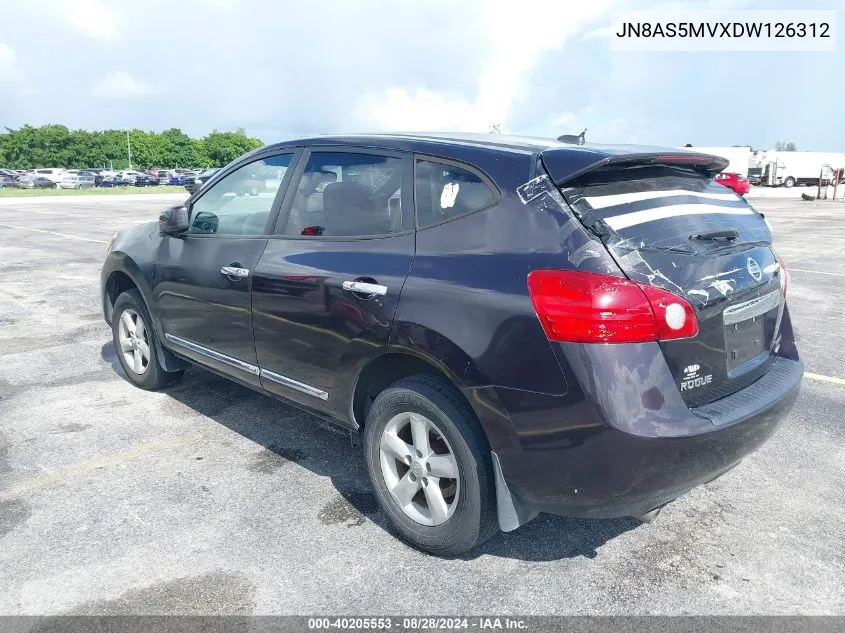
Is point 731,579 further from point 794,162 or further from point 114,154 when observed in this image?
point 114,154

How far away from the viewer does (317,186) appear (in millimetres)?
3572

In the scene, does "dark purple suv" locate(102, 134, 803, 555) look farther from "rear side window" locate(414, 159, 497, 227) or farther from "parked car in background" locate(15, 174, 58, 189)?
"parked car in background" locate(15, 174, 58, 189)

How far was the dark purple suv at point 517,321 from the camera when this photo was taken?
96.7 inches

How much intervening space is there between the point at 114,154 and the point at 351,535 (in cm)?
10124

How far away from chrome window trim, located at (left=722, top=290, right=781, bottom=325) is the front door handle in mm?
2355

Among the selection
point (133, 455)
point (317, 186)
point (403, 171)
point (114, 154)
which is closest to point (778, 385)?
point (403, 171)

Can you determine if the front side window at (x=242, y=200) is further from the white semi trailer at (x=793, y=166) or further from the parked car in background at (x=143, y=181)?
the parked car in background at (x=143, y=181)

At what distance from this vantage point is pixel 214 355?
4113mm

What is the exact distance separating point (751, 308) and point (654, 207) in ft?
1.96

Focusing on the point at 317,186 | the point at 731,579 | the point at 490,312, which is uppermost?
the point at 317,186

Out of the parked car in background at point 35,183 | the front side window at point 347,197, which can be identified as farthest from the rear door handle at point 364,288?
the parked car in background at point 35,183

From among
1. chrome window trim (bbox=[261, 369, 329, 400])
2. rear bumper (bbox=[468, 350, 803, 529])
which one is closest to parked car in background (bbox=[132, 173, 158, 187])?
chrome window trim (bbox=[261, 369, 329, 400])

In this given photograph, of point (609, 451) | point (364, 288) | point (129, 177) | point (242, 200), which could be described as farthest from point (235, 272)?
point (129, 177)

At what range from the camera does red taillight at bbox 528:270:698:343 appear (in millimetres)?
2422
